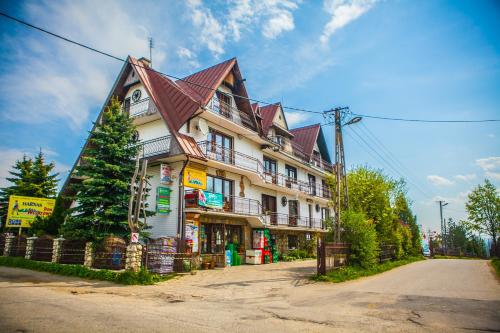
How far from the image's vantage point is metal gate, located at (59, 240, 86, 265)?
15.2m

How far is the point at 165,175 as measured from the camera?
18203 mm

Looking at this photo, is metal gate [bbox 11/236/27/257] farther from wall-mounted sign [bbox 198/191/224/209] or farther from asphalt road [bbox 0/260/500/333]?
wall-mounted sign [bbox 198/191/224/209]

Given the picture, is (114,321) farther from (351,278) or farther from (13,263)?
(13,263)

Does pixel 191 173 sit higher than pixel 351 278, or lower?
higher

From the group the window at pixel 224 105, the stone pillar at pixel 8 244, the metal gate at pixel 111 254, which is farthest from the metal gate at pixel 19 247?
the window at pixel 224 105

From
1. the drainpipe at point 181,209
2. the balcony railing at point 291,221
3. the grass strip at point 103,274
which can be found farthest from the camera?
the balcony railing at point 291,221

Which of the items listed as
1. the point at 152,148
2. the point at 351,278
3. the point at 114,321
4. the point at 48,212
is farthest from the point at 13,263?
the point at 351,278

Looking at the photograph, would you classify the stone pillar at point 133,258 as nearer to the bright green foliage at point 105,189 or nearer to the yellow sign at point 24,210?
the bright green foliage at point 105,189

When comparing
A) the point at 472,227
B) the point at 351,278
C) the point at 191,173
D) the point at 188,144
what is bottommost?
the point at 351,278

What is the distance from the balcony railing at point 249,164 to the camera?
66.4 feet

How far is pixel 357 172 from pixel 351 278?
10163mm

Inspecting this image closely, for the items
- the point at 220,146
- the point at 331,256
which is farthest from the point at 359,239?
the point at 220,146

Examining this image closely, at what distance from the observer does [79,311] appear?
7.04 meters

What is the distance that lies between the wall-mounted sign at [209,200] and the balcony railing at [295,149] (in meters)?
8.81
